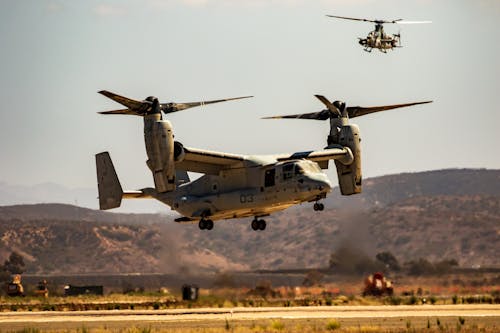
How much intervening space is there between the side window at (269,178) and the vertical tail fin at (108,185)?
1069 cm

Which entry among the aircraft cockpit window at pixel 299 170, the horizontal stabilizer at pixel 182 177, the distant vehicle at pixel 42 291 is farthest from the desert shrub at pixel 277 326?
the distant vehicle at pixel 42 291

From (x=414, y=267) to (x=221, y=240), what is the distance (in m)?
71.1

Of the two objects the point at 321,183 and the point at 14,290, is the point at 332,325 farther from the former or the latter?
the point at 14,290

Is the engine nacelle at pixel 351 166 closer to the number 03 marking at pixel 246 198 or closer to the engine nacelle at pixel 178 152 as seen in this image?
the number 03 marking at pixel 246 198

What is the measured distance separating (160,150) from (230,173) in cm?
776

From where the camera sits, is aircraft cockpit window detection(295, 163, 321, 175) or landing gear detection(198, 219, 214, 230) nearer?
aircraft cockpit window detection(295, 163, 321, 175)

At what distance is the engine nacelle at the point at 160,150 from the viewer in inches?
2356

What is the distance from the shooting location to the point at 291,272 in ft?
351

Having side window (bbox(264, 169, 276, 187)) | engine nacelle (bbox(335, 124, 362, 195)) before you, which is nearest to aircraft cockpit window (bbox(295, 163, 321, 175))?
side window (bbox(264, 169, 276, 187))

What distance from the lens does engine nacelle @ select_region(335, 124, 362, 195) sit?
68688 millimetres

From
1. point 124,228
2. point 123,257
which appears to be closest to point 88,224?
point 124,228

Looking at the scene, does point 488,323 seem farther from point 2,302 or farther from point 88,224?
point 88,224

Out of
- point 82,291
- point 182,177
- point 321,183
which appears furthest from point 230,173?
point 82,291

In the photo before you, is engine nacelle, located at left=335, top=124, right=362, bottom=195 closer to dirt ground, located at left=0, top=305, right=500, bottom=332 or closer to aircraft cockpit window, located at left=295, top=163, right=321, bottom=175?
aircraft cockpit window, located at left=295, top=163, right=321, bottom=175
